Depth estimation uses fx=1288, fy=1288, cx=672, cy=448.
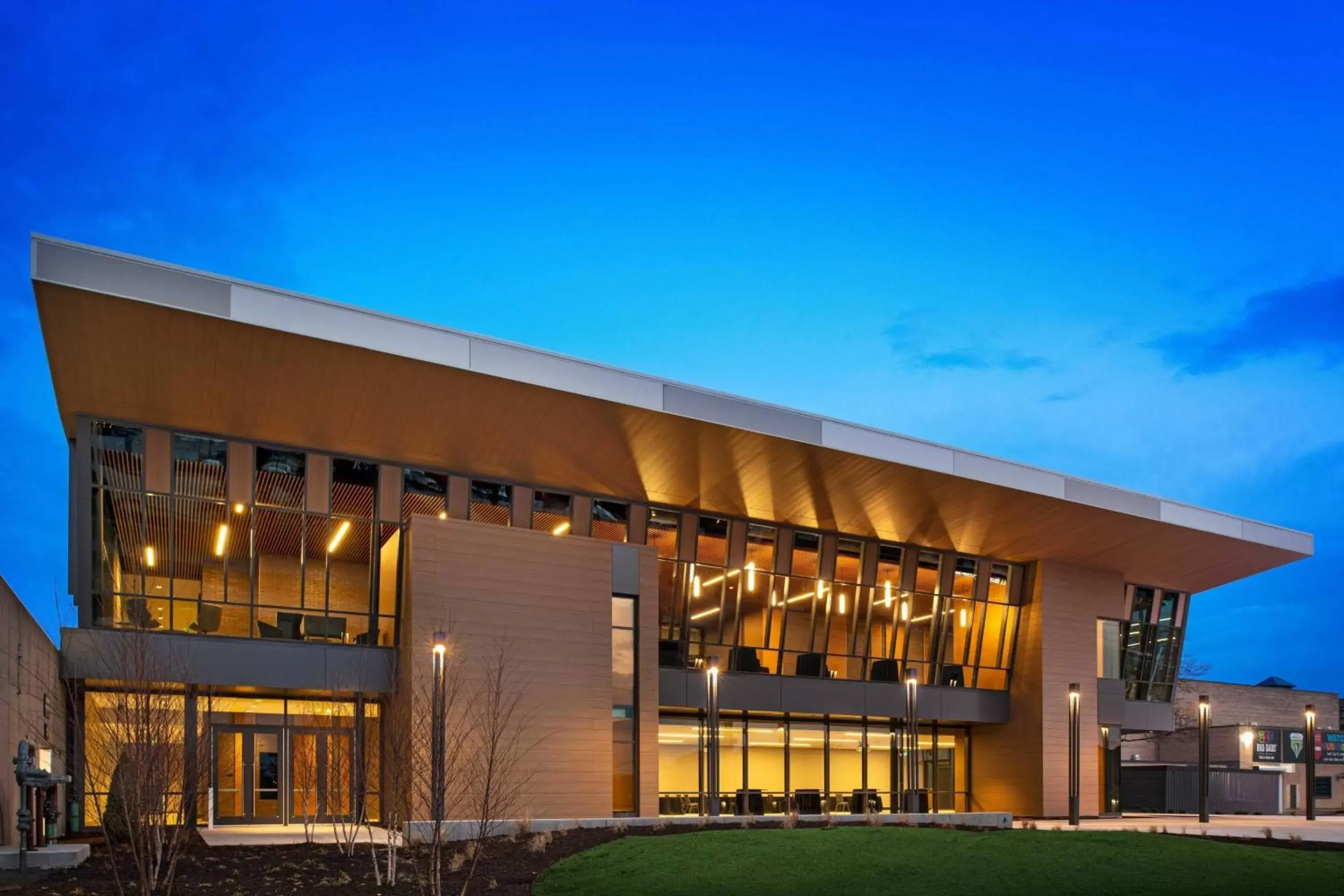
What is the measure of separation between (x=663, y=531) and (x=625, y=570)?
9.48ft

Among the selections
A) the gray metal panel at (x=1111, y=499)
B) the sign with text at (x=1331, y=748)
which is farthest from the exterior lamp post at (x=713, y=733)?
the sign with text at (x=1331, y=748)

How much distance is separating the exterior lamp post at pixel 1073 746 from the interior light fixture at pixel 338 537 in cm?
2194

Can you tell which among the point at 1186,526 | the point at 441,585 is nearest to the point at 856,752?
the point at 1186,526

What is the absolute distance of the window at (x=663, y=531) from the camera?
35156 mm

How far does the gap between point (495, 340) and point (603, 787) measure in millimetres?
11369

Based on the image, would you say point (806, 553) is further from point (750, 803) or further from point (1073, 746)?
point (1073, 746)

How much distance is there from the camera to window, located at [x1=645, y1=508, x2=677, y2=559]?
35.2 meters

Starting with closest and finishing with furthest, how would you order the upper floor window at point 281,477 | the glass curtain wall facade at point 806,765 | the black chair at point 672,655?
the upper floor window at point 281,477 → the black chair at point 672,655 → the glass curtain wall facade at point 806,765

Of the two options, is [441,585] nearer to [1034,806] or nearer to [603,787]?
[603,787]

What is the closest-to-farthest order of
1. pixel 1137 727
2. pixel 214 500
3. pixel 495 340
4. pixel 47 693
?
pixel 47 693, pixel 495 340, pixel 214 500, pixel 1137 727

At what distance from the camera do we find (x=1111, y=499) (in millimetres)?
36875

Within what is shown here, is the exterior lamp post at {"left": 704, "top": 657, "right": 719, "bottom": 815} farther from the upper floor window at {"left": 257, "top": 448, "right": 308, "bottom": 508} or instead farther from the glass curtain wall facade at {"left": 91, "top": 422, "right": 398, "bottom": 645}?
the upper floor window at {"left": 257, "top": 448, "right": 308, "bottom": 508}

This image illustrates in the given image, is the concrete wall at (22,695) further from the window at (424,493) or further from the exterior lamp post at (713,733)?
the exterior lamp post at (713,733)

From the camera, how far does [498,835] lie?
24.7 m
